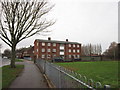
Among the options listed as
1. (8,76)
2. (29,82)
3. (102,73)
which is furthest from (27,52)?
(29,82)

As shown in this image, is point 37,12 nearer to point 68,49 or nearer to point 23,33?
point 23,33

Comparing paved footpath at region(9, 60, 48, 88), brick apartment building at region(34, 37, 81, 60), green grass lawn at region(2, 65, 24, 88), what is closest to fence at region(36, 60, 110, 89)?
paved footpath at region(9, 60, 48, 88)

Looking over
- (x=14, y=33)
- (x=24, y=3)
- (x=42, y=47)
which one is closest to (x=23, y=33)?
(x=14, y=33)

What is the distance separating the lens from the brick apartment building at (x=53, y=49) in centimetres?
5462

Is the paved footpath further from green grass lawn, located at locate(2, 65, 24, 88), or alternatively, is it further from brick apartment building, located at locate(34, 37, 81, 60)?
brick apartment building, located at locate(34, 37, 81, 60)

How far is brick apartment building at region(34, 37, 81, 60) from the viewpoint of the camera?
54625mm

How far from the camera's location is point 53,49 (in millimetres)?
58438

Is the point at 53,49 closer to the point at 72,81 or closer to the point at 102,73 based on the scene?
the point at 102,73

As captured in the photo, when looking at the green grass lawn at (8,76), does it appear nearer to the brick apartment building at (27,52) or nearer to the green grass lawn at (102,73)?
the green grass lawn at (102,73)

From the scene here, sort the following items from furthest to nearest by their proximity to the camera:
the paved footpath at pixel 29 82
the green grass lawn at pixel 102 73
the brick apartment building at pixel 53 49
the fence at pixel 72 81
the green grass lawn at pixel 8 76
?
the brick apartment building at pixel 53 49, the green grass lawn at pixel 102 73, the green grass lawn at pixel 8 76, the paved footpath at pixel 29 82, the fence at pixel 72 81

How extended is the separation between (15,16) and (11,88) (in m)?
12.9

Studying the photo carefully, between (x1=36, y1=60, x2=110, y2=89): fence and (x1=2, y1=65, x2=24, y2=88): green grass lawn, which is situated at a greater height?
(x1=36, y1=60, x2=110, y2=89): fence

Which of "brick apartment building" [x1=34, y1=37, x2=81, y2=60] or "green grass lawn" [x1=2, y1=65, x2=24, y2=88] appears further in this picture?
"brick apartment building" [x1=34, y1=37, x2=81, y2=60]

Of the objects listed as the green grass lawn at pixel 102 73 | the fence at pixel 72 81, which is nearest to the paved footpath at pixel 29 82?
the fence at pixel 72 81
